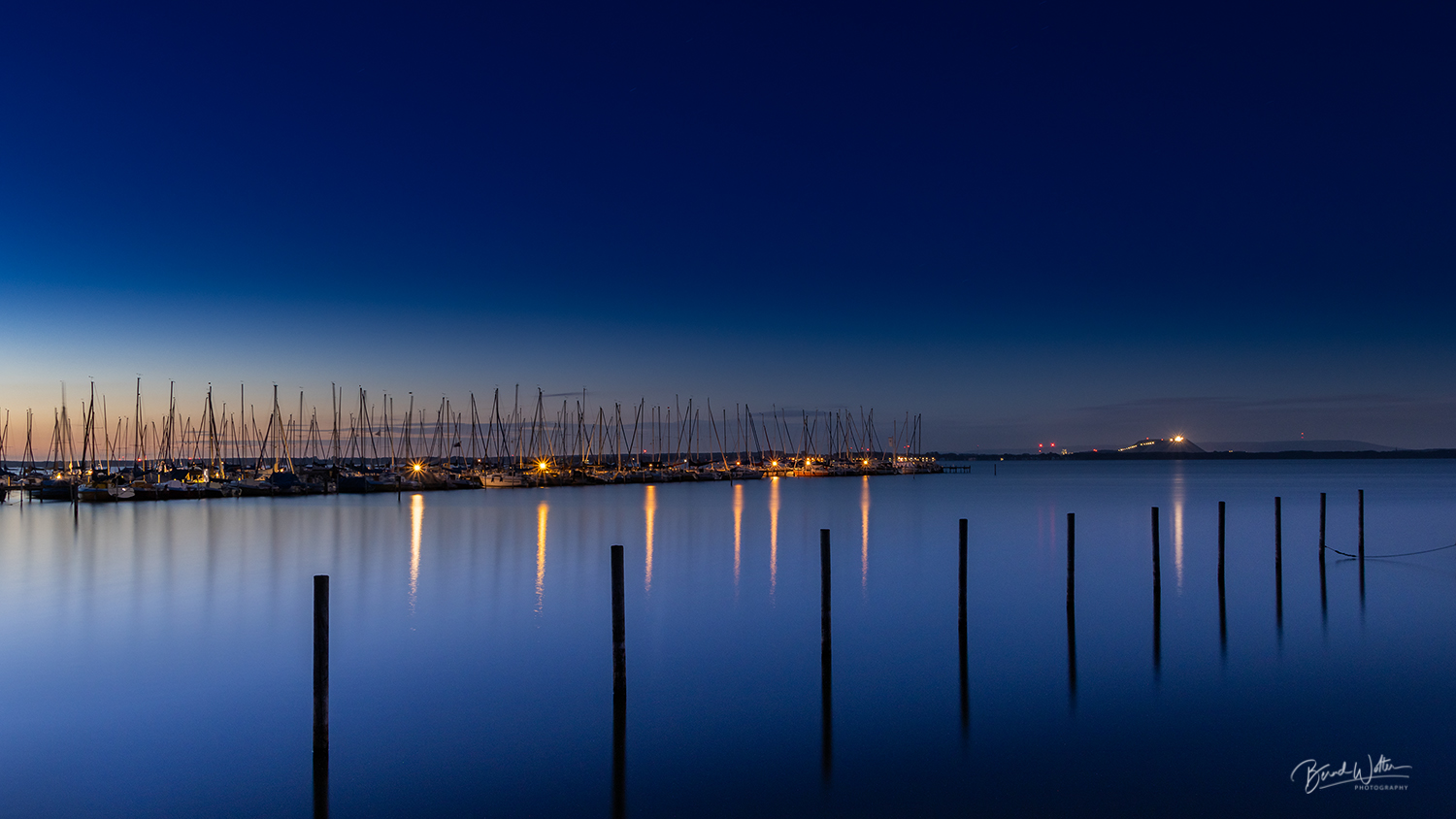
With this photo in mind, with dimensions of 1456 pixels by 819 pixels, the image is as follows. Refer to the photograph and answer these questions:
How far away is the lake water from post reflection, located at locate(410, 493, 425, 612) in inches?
16.2

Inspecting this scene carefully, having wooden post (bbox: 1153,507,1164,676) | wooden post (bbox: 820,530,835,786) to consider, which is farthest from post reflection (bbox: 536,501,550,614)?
wooden post (bbox: 1153,507,1164,676)

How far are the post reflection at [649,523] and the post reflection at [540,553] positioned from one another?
291 centimetres

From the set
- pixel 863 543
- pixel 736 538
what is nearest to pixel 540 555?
pixel 736 538

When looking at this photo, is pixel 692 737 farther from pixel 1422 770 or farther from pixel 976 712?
pixel 1422 770

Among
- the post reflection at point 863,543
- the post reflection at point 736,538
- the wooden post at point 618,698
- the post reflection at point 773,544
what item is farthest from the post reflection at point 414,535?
the post reflection at point 863,543

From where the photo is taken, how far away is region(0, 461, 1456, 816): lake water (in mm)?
10430

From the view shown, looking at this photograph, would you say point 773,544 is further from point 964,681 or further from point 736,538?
point 964,681

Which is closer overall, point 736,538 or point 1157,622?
point 1157,622

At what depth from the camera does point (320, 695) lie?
10555mm

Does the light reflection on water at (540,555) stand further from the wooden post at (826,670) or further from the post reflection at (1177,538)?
the post reflection at (1177,538)

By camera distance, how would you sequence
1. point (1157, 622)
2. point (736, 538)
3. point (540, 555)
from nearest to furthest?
point (1157, 622) → point (540, 555) → point (736, 538)

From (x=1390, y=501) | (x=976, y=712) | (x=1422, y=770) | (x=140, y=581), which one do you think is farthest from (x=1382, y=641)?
(x=1390, y=501)

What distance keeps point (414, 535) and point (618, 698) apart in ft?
97.9

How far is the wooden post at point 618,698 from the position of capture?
10.6 metres
